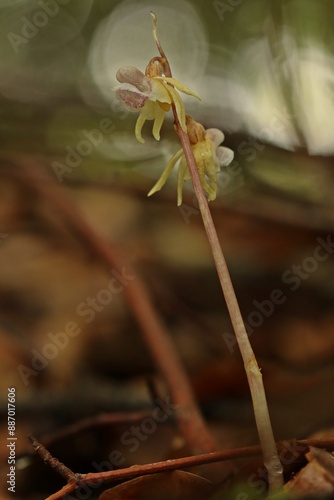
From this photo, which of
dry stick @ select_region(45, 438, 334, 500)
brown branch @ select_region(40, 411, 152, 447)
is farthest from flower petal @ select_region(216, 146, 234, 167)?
brown branch @ select_region(40, 411, 152, 447)

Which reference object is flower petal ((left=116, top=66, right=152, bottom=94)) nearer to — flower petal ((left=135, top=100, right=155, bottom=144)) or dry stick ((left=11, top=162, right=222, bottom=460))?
flower petal ((left=135, top=100, right=155, bottom=144))

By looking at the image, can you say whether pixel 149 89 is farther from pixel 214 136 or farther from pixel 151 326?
pixel 151 326

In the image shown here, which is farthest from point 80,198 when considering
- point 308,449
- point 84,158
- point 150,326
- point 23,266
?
point 308,449

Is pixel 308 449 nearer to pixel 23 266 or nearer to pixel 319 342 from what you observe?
pixel 319 342

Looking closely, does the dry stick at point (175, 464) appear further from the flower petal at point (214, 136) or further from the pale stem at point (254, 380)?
the flower petal at point (214, 136)

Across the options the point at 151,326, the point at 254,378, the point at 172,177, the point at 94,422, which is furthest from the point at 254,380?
the point at 172,177
